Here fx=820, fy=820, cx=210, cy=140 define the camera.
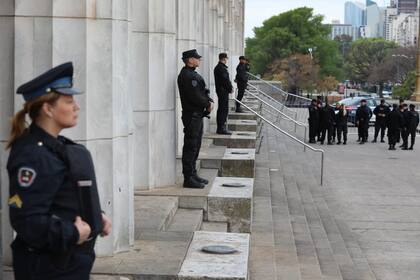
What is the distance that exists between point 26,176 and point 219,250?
139 inches

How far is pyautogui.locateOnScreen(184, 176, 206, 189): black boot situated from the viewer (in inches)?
436

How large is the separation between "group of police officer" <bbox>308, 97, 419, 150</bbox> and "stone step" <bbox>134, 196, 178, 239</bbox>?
19.5 metres

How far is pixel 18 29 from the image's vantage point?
6.51 metres

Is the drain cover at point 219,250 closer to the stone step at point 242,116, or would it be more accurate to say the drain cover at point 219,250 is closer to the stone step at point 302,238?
the stone step at point 302,238

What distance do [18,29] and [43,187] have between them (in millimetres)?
2981

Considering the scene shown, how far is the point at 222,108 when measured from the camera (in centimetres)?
1830

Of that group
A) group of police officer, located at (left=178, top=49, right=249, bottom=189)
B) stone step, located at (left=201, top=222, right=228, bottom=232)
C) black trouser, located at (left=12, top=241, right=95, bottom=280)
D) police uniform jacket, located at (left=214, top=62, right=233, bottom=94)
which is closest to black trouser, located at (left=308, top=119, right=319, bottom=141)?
police uniform jacket, located at (left=214, top=62, right=233, bottom=94)

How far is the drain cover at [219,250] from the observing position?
7078mm

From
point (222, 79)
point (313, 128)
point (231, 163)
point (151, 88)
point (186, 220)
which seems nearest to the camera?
point (186, 220)

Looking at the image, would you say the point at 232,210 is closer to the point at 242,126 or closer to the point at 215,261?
the point at 215,261

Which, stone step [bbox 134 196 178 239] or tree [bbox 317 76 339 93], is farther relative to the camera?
tree [bbox 317 76 339 93]

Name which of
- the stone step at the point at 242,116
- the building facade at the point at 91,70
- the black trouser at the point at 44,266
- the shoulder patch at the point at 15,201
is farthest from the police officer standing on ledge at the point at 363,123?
the shoulder patch at the point at 15,201

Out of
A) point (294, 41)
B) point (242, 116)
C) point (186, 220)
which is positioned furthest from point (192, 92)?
point (294, 41)

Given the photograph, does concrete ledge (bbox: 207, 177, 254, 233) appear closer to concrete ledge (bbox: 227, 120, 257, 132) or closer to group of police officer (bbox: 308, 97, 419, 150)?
concrete ledge (bbox: 227, 120, 257, 132)
